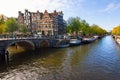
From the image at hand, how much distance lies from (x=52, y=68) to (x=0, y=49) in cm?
1364

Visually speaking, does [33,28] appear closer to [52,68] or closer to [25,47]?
[25,47]

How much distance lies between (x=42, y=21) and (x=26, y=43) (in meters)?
40.0

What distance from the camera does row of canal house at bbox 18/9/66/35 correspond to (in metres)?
90.2

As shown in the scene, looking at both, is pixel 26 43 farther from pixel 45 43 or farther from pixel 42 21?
pixel 42 21

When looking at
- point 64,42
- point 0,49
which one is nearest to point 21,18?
point 64,42

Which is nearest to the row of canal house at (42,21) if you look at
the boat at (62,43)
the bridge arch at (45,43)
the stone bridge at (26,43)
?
the boat at (62,43)

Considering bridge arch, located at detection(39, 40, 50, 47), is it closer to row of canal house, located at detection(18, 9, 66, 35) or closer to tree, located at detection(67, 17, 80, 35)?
row of canal house, located at detection(18, 9, 66, 35)

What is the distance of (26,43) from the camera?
53844 mm

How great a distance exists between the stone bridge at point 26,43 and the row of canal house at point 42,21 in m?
25.7

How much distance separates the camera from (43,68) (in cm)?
2989

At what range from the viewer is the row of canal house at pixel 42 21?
90.2m

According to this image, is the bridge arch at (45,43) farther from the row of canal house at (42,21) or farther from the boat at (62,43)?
the row of canal house at (42,21)

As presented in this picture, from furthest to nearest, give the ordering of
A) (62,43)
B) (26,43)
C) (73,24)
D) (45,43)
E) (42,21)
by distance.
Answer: (73,24), (42,21), (62,43), (45,43), (26,43)

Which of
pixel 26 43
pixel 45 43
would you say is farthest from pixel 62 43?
pixel 26 43
